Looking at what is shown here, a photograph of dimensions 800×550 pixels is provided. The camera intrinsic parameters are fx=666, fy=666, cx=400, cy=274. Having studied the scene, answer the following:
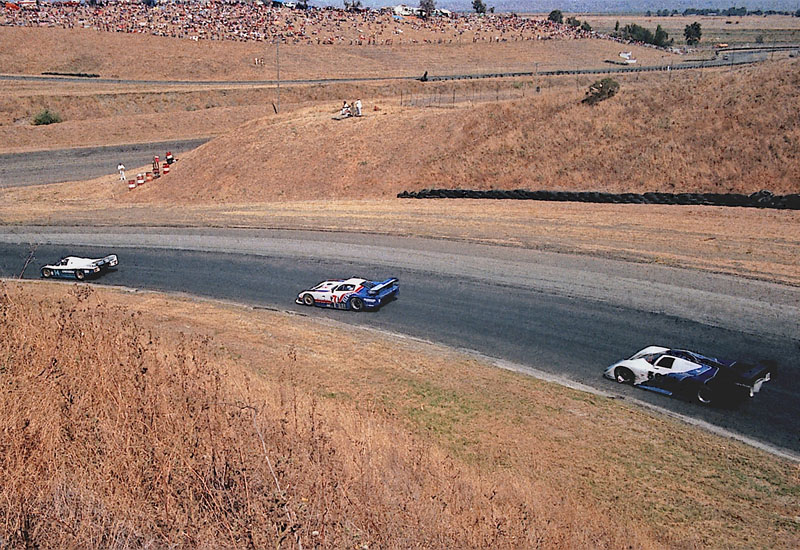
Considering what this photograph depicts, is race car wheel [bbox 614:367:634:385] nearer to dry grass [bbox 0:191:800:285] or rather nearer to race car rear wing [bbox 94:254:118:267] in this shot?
dry grass [bbox 0:191:800:285]

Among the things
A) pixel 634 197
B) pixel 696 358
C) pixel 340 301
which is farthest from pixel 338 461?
pixel 634 197

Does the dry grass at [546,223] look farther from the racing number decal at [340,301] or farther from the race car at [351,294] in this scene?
the racing number decal at [340,301]

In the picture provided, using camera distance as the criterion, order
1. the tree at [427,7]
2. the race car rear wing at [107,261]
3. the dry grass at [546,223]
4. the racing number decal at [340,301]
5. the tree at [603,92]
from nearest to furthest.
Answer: the racing number decal at [340,301], the dry grass at [546,223], the race car rear wing at [107,261], the tree at [603,92], the tree at [427,7]

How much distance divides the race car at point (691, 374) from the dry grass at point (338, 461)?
1.30m

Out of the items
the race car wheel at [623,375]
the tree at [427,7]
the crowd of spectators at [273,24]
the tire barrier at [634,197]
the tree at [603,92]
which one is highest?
the tree at [427,7]

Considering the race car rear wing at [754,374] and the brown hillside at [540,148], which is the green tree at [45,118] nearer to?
the brown hillside at [540,148]

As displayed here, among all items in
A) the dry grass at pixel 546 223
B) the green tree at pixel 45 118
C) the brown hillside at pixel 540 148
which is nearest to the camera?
the dry grass at pixel 546 223

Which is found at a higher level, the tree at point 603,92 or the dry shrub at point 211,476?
the tree at point 603,92

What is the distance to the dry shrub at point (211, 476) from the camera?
820 centimetres

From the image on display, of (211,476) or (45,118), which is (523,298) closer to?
(211,476)

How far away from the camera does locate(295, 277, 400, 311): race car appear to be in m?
21.0

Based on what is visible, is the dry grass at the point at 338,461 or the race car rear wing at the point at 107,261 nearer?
the dry grass at the point at 338,461

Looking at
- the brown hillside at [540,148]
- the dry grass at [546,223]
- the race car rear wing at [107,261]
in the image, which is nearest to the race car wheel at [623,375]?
the dry grass at [546,223]

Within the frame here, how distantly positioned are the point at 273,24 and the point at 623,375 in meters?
110
